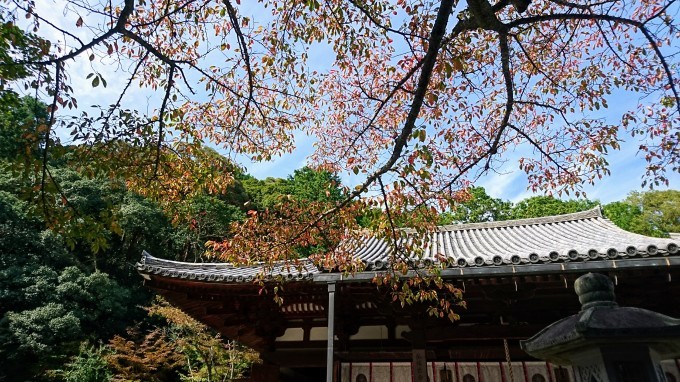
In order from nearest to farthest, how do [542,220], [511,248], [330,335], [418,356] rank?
[330,335] < [418,356] < [511,248] < [542,220]

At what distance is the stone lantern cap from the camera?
2.10 metres

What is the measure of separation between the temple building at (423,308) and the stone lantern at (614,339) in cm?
258

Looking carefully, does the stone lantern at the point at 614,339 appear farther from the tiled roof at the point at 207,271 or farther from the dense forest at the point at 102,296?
the tiled roof at the point at 207,271

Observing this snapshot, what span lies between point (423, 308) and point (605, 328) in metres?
4.50

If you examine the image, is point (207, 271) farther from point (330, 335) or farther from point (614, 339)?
point (614, 339)

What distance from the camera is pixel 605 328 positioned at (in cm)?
212

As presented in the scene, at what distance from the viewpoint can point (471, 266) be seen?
→ 5426 mm

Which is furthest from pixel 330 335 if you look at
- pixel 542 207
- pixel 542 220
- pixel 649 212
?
pixel 649 212

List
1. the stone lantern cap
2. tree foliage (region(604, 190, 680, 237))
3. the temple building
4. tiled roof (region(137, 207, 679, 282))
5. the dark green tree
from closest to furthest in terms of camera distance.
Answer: the stone lantern cap → tiled roof (region(137, 207, 679, 282)) → the temple building → tree foliage (region(604, 190, 680, 237)) → the dark green tree

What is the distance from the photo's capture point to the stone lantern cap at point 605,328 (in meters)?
2.10

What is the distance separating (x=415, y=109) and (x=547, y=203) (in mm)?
35913

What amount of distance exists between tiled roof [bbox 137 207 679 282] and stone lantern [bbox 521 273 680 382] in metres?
2.41

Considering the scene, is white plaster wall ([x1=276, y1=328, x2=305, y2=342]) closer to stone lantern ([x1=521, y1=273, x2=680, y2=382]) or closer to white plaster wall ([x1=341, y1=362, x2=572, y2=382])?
white plaster wall ([x1=341, y1=362, x2=572, y2=382])

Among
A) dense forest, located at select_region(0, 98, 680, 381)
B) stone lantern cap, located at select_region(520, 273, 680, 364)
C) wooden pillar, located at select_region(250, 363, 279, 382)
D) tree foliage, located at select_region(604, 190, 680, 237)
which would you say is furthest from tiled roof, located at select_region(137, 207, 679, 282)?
tree foliage, located at select_region(604, 190, 680, 237)
